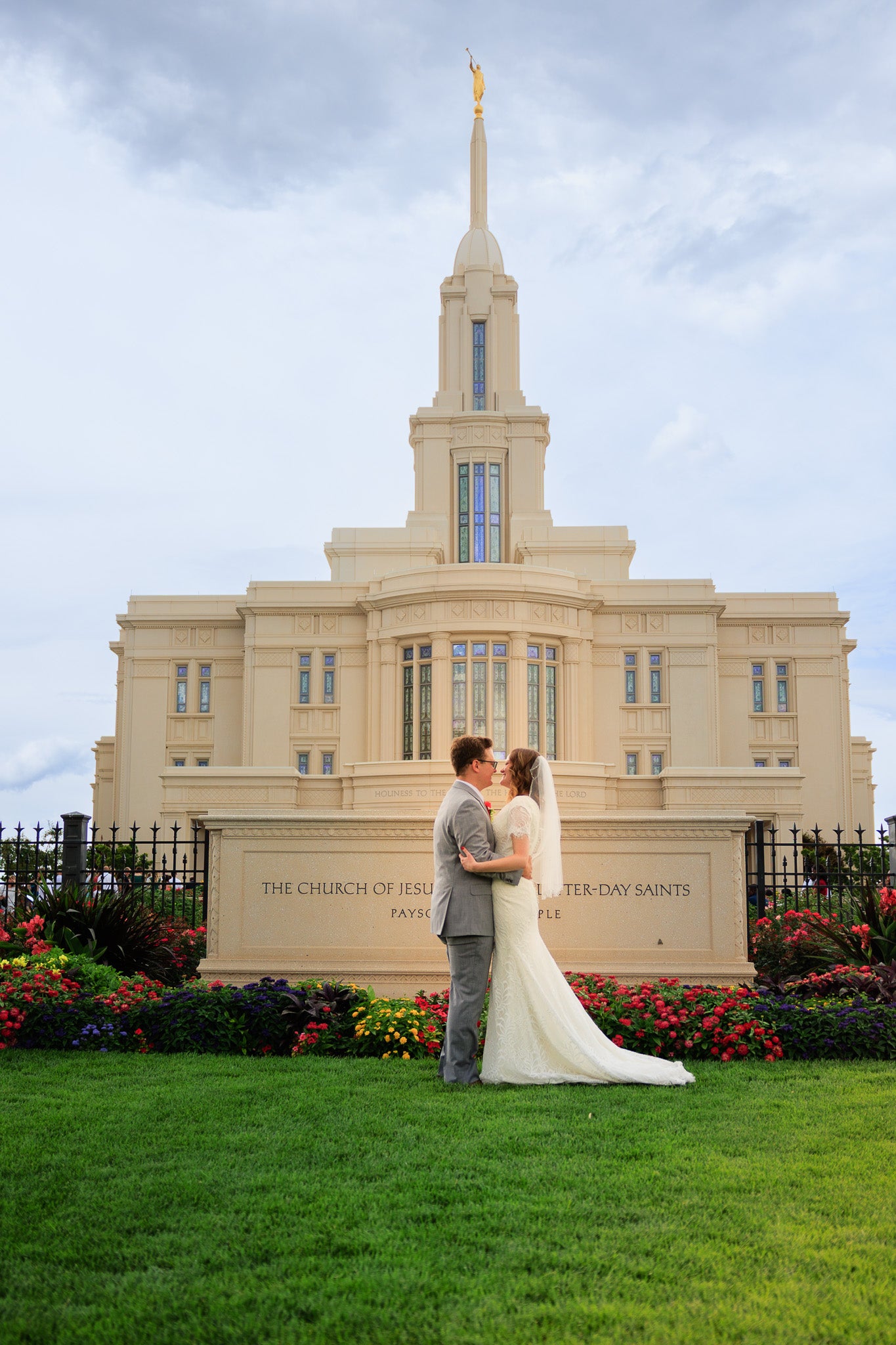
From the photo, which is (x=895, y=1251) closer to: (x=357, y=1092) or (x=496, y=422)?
(x=357, y=1092)

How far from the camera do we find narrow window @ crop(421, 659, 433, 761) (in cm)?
3334

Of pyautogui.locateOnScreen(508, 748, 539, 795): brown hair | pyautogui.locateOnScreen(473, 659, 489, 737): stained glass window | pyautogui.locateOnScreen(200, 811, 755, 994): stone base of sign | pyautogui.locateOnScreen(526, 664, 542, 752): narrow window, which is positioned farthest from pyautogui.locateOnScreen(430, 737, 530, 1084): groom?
pyautogui.locateOnScreen(526, 664, 542, 752): narrow window

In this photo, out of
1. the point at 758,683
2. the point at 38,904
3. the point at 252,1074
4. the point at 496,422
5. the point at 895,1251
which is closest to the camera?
the point at 895,1251

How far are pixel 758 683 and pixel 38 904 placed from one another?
29.7 meters

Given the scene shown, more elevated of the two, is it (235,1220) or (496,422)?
(496,422)

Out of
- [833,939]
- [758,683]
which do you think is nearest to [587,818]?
[833,939]

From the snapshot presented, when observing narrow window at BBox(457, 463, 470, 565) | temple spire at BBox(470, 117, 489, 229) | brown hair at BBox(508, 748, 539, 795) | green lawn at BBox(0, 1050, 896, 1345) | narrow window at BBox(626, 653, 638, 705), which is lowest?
green lawn at BBox(0, 1050, 896, 1345)

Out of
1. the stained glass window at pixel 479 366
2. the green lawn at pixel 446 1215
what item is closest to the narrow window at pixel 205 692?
the stained glass window at pixel 479 366

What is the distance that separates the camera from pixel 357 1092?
672cm

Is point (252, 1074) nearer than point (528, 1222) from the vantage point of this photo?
No

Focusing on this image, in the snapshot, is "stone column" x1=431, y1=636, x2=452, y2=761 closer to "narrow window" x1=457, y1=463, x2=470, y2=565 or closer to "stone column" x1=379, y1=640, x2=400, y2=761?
"stone column" x1=379, y1=640, x2=400, y2=761

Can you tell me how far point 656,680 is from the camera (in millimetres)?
36000

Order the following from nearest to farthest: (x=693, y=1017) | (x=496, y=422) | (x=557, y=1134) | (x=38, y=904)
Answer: (x=557, y=1134) → (x=693, y=1017) → (x=38, y=904) → (x=496, y=422)

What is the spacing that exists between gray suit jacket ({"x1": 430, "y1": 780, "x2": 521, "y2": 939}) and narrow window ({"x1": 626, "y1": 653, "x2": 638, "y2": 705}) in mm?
29166
